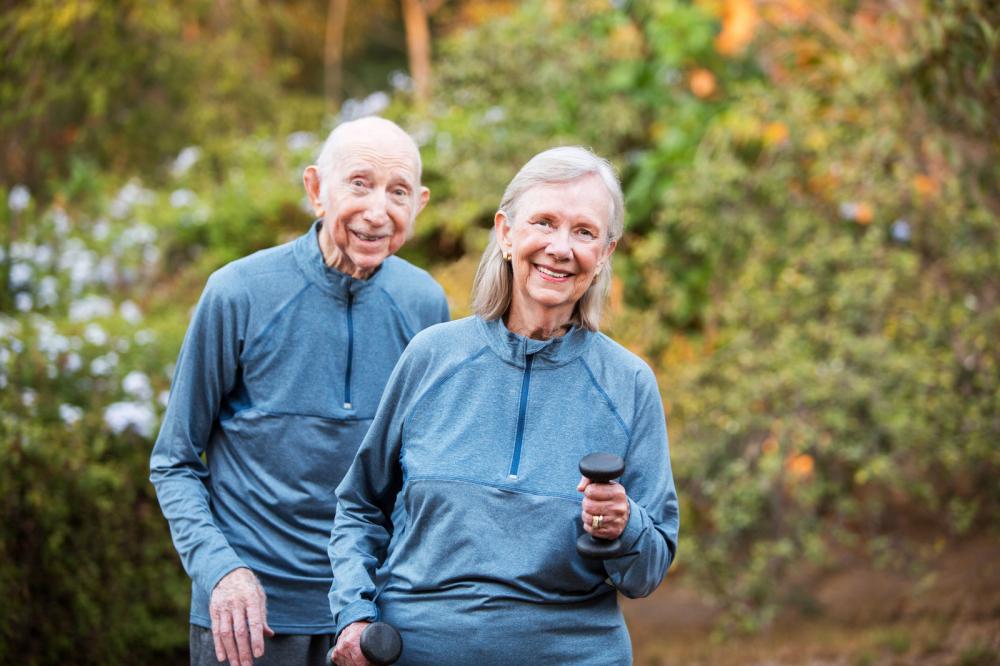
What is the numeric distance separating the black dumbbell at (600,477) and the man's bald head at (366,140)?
3.26ft

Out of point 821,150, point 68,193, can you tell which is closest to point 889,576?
point 821,150

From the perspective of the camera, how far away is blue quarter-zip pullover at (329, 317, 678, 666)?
2053mm

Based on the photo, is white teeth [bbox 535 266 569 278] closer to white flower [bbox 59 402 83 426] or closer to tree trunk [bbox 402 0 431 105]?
white flower [bbox 59 402 83 426]

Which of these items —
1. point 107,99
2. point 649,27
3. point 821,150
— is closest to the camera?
point 821,150

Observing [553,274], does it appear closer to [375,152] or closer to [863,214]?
[375,152]

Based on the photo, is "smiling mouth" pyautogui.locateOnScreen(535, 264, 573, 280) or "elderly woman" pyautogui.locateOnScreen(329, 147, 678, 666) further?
"smiling mouth" pyautogui.locateOnScreen(535, 264, 573, 280)

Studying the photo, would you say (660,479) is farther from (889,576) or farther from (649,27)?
(649,27)

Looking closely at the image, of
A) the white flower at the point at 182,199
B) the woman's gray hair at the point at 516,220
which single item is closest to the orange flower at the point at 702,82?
the white flower at the point at 182,199

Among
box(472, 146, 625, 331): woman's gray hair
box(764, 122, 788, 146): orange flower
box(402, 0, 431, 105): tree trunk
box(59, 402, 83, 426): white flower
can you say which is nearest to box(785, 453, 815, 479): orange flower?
box(764, 122, 788, 146): orange flower

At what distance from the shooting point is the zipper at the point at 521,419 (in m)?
2.08

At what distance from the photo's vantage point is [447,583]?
2.08m

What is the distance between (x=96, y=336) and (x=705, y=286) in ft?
11.8

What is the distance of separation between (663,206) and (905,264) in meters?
2.08

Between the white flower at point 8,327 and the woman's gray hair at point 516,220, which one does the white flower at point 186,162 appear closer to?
the white flower at point 8,327
